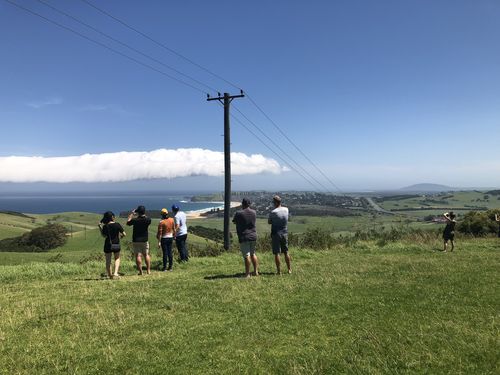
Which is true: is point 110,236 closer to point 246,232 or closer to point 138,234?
point 138,234

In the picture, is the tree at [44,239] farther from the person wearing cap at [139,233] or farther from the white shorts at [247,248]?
the white shorts at [247,248]

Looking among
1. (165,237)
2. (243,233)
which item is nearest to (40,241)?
(165,237)

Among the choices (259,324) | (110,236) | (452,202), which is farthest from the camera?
(452,202)

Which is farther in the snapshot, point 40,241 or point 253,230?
point 40,241

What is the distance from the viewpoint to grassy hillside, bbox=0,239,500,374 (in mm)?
4977

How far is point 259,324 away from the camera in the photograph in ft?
21.4

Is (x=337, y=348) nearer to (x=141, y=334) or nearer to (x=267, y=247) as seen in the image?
(x=141, y=334)

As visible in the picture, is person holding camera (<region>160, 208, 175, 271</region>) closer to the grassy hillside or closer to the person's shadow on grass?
the grassy hillside

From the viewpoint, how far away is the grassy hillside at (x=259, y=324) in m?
4.98

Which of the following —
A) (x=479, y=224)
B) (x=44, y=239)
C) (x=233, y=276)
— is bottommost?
(x=44, y=239)

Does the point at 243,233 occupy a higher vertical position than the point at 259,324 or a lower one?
higher

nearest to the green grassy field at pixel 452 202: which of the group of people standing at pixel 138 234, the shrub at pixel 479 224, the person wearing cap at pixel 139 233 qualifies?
the shrub at pixel 479 224

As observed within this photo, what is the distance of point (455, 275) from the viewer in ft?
34.7

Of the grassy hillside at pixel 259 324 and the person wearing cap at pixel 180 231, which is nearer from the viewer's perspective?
the grassy hillside at pixel 259 324
